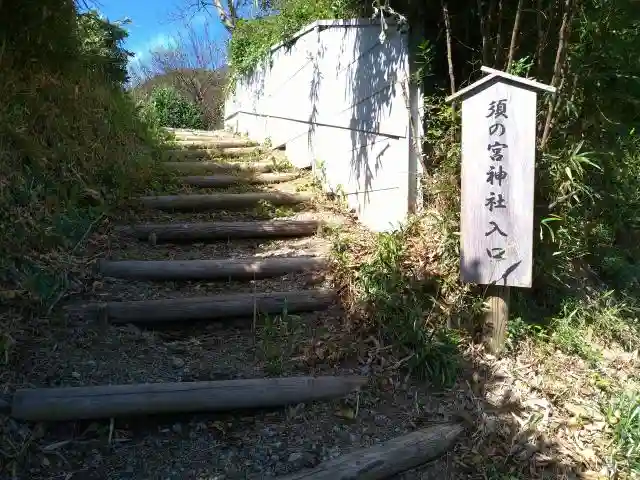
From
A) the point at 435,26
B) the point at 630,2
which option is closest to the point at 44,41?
the point at 435,26

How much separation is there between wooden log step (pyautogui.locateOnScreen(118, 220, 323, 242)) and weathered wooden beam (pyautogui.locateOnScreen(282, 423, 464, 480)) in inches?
82.6

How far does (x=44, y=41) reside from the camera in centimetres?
393

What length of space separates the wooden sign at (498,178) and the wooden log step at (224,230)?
5.54 ft

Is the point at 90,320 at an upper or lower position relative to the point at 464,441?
upper

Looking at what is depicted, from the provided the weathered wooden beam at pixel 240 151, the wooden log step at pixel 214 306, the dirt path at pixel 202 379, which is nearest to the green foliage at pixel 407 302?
the dirt path at pixel 202 379

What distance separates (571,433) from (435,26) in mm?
2515

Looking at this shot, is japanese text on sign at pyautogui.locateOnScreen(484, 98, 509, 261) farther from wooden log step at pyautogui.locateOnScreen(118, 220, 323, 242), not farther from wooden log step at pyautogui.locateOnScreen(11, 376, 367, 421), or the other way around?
wooden log step at pyautogui.locateOnScreen(118, 220, 323, 242)

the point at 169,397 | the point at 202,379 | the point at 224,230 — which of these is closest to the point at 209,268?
the point at 224,230

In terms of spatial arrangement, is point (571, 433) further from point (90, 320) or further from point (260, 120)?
point (260, 120)

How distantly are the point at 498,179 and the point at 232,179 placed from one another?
311 cm

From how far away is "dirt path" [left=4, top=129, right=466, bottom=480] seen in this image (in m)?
2.22

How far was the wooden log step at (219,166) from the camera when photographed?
547 cm

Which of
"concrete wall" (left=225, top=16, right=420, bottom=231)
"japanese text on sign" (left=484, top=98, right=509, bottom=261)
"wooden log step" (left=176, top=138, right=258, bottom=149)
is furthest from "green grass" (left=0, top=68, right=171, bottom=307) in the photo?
"japanese text on sign" (left=484, top=98, right=509, bottom=261)

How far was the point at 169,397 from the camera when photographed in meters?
2.36
